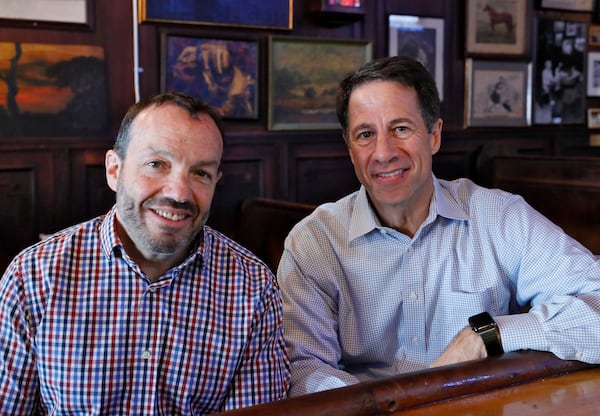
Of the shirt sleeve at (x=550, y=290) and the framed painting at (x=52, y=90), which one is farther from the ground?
the framed painting at (x=52, y=90)

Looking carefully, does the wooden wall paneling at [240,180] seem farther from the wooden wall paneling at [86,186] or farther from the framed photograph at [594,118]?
the framed photograph at [594,118]

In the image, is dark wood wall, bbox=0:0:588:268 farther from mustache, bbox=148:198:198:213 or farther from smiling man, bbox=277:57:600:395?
mustache, bbox=148:198:198:213

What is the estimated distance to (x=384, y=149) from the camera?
2213 millimetres

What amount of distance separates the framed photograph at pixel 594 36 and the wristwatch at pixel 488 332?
171 inches

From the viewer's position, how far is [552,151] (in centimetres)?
550

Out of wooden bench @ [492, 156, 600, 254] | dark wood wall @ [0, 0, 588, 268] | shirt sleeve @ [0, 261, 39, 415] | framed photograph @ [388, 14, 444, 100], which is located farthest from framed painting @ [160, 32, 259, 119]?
shirt sleeve @ [0, 261, 39, 415]

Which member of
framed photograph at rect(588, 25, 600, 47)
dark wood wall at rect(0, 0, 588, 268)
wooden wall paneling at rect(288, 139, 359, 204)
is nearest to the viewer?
dark wood wall at rect(0, 0, 588, 268)

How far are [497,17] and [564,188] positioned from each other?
4.90 ft

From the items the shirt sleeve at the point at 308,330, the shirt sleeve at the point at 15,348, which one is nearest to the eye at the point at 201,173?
the shirt sleeve at the point at 15,348

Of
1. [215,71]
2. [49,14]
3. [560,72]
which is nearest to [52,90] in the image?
[49,14]

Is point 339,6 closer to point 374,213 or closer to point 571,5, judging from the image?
point 571,5

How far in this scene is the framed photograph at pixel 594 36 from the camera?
18.1ft

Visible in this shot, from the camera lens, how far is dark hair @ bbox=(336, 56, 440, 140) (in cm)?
224

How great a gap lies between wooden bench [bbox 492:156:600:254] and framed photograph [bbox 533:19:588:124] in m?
0.93
